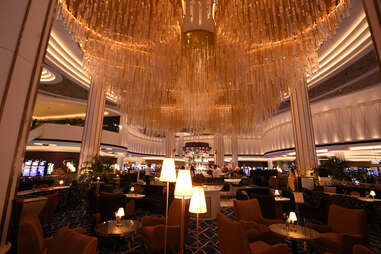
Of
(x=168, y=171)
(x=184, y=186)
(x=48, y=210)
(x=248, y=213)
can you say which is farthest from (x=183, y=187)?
(x=48, y=210)

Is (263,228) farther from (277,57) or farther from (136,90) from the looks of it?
(136,90)

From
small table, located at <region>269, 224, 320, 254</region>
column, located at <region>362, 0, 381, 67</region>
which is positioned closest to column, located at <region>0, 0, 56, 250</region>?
column, located at <region>362, 0, 381, 67</region>

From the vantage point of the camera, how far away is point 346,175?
610 centimetres

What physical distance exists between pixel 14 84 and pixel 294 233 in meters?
3.36

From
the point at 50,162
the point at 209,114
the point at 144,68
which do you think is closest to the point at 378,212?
the point at 209,114

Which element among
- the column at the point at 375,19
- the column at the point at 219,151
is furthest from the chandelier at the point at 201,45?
the column at the point at 219,151

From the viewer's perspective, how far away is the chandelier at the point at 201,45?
7.65ft

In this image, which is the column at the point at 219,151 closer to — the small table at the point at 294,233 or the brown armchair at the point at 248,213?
the brown armchair at the point at 248,213

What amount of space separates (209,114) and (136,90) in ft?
6.44

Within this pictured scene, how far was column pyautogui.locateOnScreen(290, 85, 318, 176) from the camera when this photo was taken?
676 centimetres

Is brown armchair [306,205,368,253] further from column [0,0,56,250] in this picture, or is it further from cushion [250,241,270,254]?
column [0,0,56,250]

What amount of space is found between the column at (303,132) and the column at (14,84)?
24.2 feet

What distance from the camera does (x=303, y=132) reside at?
7012mm

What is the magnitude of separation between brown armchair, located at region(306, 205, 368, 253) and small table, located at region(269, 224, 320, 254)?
0.43 feet
